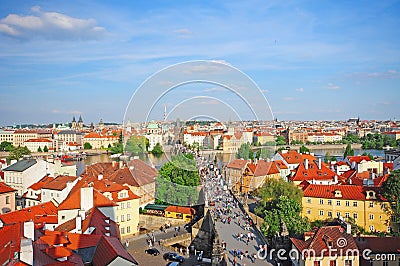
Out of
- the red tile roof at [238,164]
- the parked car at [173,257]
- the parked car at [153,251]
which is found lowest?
the parked car at [173,257]

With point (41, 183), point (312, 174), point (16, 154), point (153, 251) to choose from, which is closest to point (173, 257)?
point (153, 251)

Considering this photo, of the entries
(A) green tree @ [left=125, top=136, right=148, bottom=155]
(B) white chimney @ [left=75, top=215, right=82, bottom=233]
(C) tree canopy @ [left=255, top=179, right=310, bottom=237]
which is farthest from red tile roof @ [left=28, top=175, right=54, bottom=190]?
(C) tree canopy @ [left=255, top=179, right=310, bottom=237]

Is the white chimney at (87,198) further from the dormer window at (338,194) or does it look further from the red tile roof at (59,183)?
the dormer window at (338,194)

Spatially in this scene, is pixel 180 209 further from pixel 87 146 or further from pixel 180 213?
pixel 87 146

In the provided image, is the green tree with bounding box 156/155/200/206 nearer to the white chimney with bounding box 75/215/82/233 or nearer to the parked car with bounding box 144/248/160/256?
the parked car with bounding box 144/248/160/256

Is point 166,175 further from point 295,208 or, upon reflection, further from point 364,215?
→ point 364,215

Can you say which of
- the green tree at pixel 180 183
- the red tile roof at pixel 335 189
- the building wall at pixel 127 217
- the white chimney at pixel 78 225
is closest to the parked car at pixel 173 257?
the green tree at pixel 180 183

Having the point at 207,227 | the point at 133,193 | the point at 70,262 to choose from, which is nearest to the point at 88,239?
the point at 70,262
